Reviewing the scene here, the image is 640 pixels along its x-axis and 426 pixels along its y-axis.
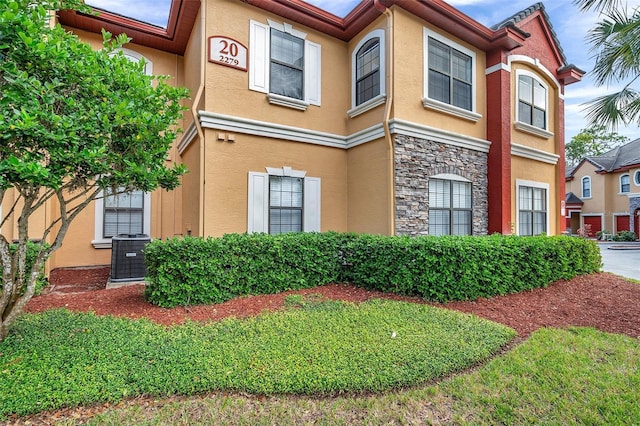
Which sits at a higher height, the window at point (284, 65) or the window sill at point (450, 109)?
the window at point (284, 65)

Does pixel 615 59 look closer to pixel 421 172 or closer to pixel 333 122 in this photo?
pixel 421 172

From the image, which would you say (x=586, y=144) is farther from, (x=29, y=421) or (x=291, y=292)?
(x=29, y=421)

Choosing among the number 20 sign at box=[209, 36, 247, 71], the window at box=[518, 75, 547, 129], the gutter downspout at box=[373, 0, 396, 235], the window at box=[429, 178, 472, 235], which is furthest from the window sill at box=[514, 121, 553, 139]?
the number 20 sign at box=[209, 36, 247, 71]

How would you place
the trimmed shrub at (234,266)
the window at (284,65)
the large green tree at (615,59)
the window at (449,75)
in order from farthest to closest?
1. the window at (449,75)
2. the window at (284,65)
3. the large green tree at (615,59)
4. the trimmed shrub at (234,266)

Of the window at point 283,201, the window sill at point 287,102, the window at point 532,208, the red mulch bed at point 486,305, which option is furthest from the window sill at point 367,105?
the window at point 532,208

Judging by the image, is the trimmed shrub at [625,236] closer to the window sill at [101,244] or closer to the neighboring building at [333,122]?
the neighboring building at [333,122]

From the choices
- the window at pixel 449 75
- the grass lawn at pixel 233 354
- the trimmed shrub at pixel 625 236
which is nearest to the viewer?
the grass lawn at pixel 233 354

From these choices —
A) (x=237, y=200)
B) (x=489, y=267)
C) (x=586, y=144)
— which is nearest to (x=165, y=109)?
(x=237, y=200)

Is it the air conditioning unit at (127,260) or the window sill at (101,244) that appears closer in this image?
the air conditioning unit at (127,260)

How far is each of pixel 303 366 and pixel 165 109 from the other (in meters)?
3.74

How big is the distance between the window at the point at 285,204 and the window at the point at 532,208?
22.3 ft

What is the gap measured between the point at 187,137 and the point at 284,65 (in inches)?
121

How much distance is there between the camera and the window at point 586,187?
2827cm

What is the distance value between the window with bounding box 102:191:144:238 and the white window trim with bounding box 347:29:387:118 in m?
6.49
